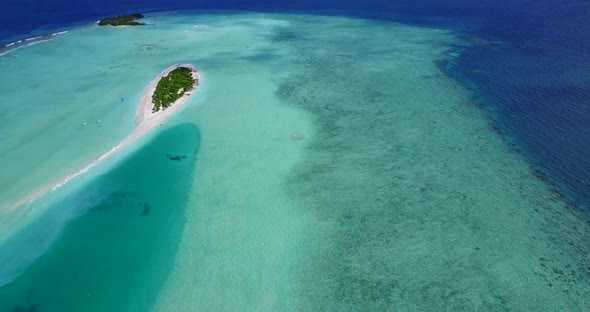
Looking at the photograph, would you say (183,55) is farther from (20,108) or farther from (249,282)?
(249,282)

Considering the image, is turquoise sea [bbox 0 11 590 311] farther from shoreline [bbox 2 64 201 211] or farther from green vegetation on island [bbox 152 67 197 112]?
green vegetation on island [bbox 152 67 197 112]

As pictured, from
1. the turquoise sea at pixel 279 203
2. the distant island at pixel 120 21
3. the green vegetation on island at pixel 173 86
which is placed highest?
the distant island at pixel 120 21

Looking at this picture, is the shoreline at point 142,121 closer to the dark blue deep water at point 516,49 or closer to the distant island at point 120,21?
the distant island at point 120,21

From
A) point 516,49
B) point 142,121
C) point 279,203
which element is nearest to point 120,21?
point 142,121

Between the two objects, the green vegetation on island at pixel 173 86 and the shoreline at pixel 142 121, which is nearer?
the shoreline at pixel 142 121

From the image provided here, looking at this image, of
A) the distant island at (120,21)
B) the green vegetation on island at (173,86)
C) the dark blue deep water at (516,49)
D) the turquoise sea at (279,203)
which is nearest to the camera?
the turquoise sea at (279,203)

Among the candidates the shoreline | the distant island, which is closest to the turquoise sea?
the shoreline

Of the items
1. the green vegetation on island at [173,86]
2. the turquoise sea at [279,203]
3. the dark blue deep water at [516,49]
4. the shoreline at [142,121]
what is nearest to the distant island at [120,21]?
the dark blue deep water at [516,49]

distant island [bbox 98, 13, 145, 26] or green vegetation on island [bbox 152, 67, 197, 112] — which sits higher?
distant island [bbox 98, 13, 145, 26]
